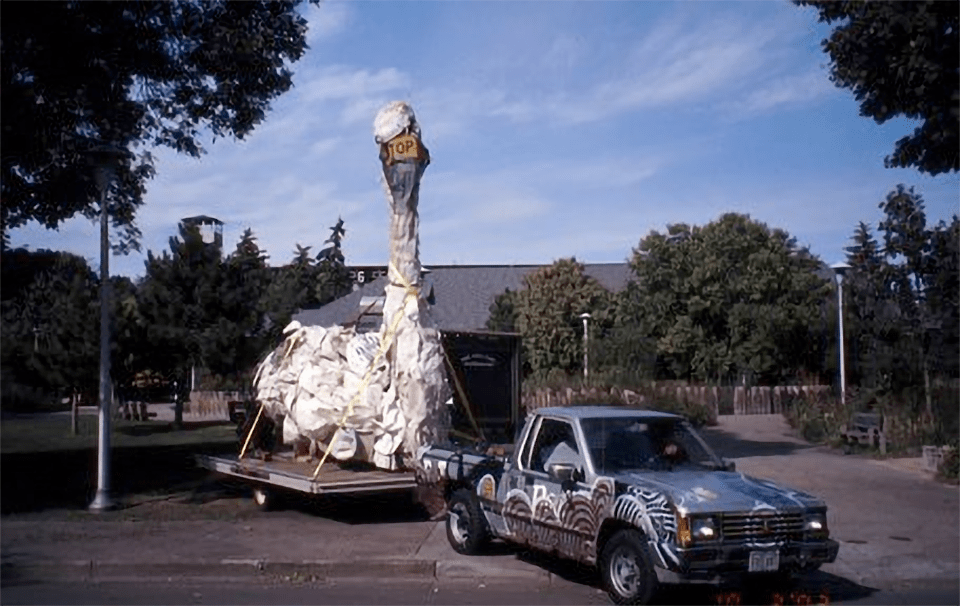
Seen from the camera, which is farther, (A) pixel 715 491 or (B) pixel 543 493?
(B) pixel 543 493

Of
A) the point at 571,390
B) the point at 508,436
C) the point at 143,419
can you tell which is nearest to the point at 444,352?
the point at 508,436

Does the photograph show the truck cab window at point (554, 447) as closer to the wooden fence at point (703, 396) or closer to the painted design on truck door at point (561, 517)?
the painted design on truck door at point (561, 517)

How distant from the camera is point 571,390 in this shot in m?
35.1

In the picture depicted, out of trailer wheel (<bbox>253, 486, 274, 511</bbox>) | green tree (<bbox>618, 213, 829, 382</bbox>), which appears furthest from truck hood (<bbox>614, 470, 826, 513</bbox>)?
green tree (<bbox>618, 213, 829, 382</bbox>)

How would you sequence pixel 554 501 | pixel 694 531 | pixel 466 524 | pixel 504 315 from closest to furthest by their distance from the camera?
pixel 694 531
pixel 554 501
pixel 466 524
pixel 504 315

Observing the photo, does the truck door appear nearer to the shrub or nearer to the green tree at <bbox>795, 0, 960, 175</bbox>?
the green tree at <bbox>795, 0, 960, 175</bbox>

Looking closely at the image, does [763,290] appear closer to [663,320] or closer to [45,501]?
[663,320]

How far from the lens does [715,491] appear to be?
9.89 m

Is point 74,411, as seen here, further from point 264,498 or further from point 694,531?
point 694,531

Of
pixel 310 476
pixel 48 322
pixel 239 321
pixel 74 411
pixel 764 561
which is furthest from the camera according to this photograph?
pixel 239 321

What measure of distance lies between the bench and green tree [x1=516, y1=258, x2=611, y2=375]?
66.9 ft

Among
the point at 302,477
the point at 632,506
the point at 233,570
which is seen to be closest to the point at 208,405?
the point at 302,477

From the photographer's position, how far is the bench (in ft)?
83.1

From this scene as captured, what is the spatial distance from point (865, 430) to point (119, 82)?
1772 cm
